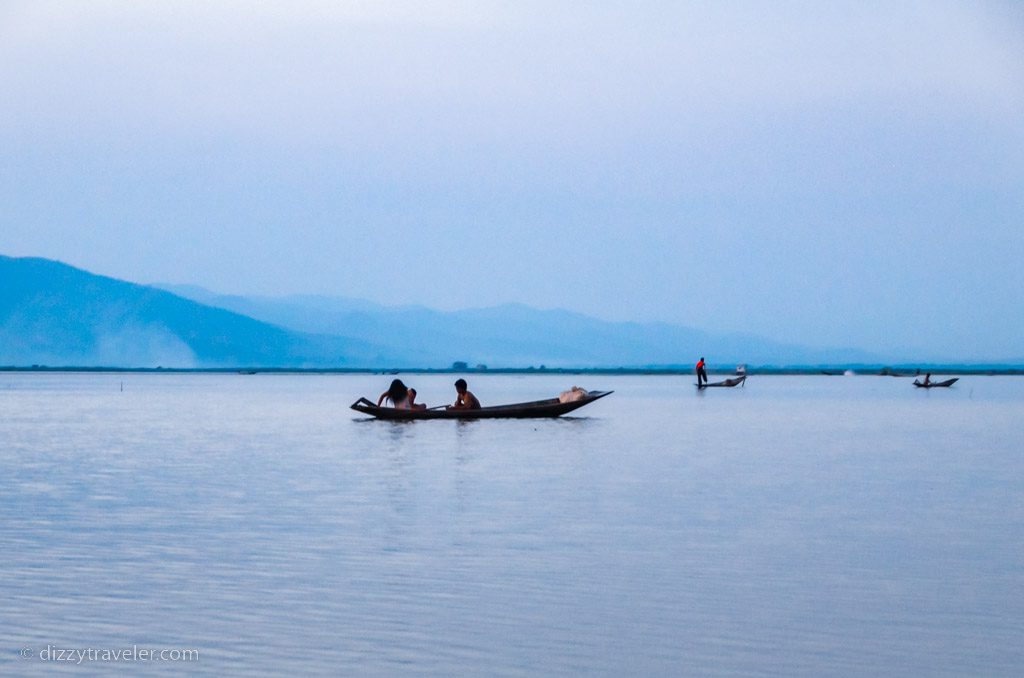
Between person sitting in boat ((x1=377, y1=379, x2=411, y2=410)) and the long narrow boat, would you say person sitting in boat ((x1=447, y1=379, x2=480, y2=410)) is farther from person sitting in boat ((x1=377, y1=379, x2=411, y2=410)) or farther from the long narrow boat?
person sitting in boat ((x1=377, y1=379, x2=411, y2=410))

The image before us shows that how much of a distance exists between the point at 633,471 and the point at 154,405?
47464 mm

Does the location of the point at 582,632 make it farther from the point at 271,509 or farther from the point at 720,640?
the point at 271,509

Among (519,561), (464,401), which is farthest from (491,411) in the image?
(519,561)

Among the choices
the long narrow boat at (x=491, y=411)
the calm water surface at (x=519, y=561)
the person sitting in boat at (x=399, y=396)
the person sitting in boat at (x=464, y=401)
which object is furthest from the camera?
the person sitting in boat at (x=399, y=396)

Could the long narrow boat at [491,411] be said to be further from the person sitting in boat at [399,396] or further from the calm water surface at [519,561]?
the calm water surface at [519,561]

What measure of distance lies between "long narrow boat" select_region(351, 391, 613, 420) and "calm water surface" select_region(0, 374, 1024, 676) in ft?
33.1

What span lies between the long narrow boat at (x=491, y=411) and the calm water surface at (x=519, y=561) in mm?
10096

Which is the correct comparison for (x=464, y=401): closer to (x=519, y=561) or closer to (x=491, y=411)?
(x=491, y=411)

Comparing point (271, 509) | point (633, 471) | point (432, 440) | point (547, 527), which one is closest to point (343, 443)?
point (432, 440)

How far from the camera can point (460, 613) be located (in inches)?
509

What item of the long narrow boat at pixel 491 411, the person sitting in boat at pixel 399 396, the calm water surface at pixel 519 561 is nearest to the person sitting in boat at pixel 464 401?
the long narrow boat at pixel 491 411

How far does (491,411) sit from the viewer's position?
45.1 meters

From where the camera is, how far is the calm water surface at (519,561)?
11555mm

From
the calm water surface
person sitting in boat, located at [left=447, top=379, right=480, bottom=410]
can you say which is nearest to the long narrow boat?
person sitting in boat, located at [left=447, top=379, right=480, bottom=410]
